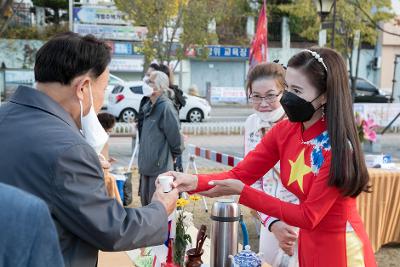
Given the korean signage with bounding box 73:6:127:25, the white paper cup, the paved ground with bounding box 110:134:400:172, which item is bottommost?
the paved ground with bounding box 110:134:400:172

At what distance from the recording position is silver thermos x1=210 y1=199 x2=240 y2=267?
220cm

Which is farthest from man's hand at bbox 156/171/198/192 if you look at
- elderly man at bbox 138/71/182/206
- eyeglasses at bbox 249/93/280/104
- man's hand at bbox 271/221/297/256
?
elderly man at bbox 138/71/182/206

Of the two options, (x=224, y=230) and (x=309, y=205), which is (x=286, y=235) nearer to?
(x=224, y=230)

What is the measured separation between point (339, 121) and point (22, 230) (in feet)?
4.45

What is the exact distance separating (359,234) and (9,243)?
150 centimetres

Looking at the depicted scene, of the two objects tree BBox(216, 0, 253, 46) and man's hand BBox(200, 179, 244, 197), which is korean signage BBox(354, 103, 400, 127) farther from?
tree BBox(216, 0, 253, 46)

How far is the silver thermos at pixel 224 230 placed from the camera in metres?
2.20

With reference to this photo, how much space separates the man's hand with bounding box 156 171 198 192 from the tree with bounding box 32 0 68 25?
1070 inches

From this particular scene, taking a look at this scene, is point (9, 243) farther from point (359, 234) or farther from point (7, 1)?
point (7, 1)

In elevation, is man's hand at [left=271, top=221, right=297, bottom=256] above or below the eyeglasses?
below

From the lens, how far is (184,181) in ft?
6.93

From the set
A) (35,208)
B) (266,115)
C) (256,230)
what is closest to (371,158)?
(256,230)

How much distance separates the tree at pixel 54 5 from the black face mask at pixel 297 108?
27.3 meters

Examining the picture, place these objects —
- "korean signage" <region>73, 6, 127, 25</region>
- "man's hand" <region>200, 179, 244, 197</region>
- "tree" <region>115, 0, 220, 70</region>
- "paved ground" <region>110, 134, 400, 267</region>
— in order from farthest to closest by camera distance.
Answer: "korean signage" <region>73, 6, 127, 25</region>
"tree" <region>115, 0, 220, 70</region>
"paved ground" <region>110, 134, 400, 267</region>
"man's hand" <region>200, 179, 244, 197</region>
